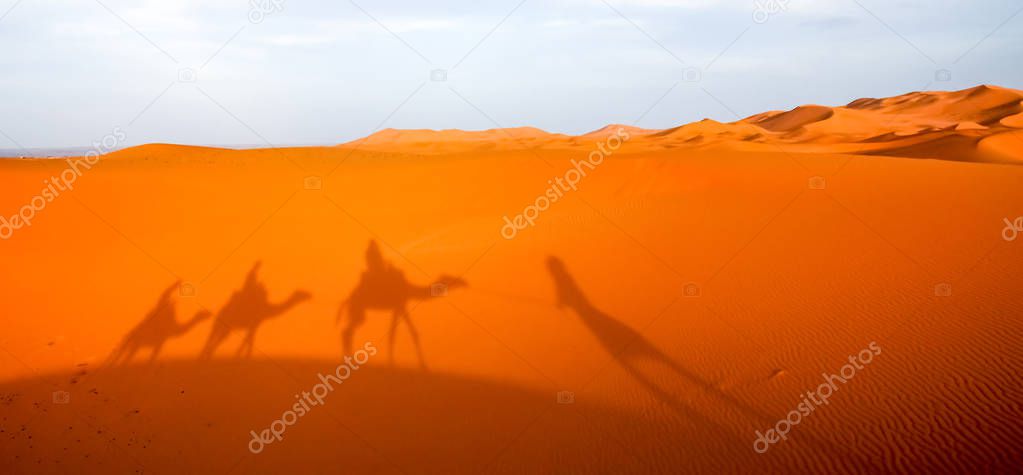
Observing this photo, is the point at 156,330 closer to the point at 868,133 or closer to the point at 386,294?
the point at 386,294

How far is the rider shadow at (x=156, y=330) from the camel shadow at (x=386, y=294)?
2.84 m

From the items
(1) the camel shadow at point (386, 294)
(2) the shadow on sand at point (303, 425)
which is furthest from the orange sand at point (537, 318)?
(1) the camel shadow at point (386, 294)

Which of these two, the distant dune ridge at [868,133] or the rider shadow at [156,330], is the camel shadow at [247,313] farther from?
the distant dune ridge at [868,133]

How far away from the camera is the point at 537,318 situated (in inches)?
390

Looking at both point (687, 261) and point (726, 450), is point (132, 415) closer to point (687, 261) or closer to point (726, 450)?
point (726, 450)

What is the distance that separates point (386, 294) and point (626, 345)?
17.4 feet

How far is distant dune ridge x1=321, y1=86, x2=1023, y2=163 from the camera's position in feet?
82.0

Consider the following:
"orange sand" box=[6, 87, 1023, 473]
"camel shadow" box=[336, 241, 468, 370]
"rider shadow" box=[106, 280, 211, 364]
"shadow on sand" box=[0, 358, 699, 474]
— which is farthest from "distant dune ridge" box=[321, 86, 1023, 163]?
"rider shadow" box=[106, 280, 211, 364]

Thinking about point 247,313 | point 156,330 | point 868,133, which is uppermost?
point 868,133

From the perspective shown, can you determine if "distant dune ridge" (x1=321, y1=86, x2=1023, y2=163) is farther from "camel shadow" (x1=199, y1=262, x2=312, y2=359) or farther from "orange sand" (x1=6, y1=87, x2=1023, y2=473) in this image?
"camel shadow" (x1=199, y1=262, x2=312, y2=359)

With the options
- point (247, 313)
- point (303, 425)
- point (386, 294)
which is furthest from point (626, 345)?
point (247, 313)

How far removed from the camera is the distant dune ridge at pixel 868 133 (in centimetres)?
2498

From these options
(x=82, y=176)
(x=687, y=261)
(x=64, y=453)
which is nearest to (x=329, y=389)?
(x=64, y=453)

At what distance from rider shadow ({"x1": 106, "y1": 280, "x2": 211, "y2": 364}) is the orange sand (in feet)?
0.58
